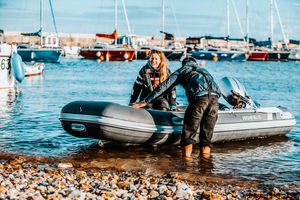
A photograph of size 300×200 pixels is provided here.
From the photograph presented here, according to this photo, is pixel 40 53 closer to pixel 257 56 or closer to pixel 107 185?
pixel 257 56

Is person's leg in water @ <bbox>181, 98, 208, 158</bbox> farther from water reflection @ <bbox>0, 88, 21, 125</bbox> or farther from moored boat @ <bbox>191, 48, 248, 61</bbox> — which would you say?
moored boat @ <bbox>191, 48, 248, 61</bbox>

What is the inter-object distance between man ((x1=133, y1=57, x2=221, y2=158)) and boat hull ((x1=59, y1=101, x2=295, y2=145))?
Result: 398 millimetres

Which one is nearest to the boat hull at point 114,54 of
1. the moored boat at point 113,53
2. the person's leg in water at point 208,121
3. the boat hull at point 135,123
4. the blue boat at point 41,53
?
the moored boat at point 113,53

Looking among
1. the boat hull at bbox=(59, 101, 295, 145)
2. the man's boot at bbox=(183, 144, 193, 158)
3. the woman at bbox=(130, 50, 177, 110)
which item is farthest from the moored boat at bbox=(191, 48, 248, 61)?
the man's boot at bbox=(183, 144, 193, 158)

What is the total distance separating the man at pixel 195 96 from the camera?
5516 millimetres

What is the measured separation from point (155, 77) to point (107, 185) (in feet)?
8.47

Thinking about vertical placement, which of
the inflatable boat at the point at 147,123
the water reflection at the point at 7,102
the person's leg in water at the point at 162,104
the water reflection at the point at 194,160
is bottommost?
the water reflection at the point at 194,160

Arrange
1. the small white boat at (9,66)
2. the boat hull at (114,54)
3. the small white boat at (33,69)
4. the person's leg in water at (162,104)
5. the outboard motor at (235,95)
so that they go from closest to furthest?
the person's leg in water at (162,104) → the outboard motor at (235,95) → the small white boat at (9,66) → the small white boat at (33,69) → the boat hull at (114,54)

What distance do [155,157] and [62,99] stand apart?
7660 mm

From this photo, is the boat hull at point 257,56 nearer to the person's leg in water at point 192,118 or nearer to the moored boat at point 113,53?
the moored boat at point 113,53

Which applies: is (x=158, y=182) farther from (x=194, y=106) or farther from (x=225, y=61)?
(x=225, y=61)

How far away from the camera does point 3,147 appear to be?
6391 mm

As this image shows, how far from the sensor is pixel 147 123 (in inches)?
235

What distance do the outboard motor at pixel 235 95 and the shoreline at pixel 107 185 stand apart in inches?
114
